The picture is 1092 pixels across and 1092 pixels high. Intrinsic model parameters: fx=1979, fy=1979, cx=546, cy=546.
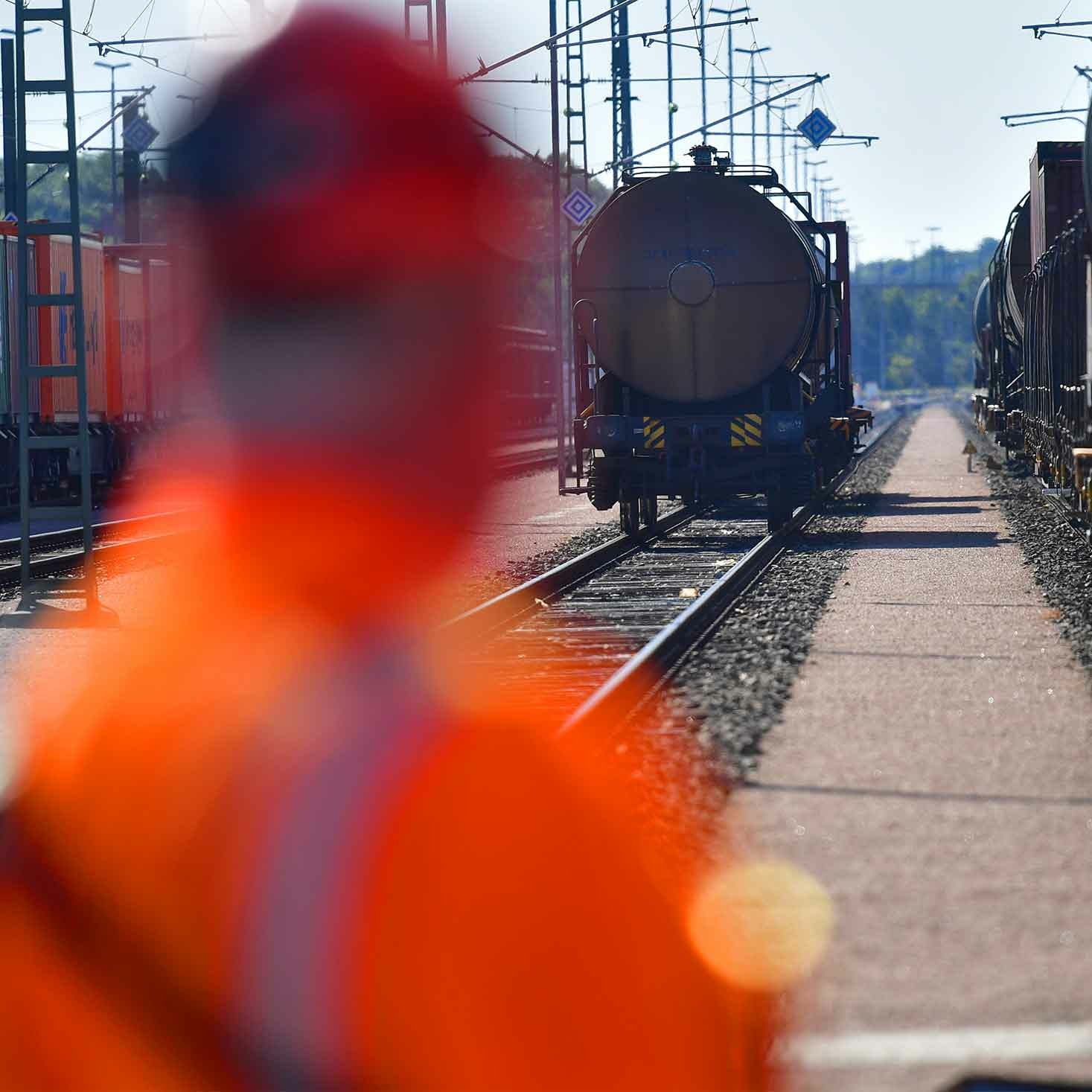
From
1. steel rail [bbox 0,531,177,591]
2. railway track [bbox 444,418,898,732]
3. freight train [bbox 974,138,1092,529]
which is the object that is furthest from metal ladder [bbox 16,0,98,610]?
freight train [bbox 974,138,1092,529]

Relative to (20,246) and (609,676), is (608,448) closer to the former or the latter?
(20,246)

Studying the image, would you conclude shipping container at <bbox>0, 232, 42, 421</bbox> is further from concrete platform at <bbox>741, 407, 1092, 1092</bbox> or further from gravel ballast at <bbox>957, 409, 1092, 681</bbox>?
concrete platform at <bbox>741, 407, 1092, 1092</bbox>

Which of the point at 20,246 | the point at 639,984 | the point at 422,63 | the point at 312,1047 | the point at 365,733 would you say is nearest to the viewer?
the point at 312,1047

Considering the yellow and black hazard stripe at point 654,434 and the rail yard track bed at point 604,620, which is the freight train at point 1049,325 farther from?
the yellow and black hazard stripe at point 654,434

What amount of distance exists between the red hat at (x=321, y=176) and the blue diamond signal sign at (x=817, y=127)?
22574mm

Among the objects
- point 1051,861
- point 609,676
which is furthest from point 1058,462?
point 1051,861

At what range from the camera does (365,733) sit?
9203 mm

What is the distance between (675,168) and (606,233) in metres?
0.98

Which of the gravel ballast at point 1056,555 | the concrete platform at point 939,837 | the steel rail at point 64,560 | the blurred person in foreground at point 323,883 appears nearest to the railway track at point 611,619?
the blurred person in foreground at point 323,883

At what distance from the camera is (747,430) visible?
20.9 meters

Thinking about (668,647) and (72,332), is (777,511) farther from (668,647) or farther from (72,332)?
(72,332)

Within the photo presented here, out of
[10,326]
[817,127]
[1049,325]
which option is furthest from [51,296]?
[817,127]

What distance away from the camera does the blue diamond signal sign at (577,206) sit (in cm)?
3347

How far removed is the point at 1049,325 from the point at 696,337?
3606 millimetres
